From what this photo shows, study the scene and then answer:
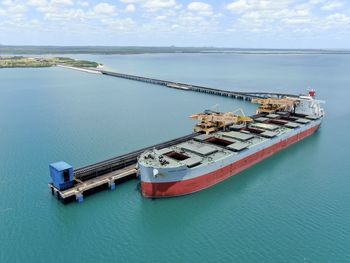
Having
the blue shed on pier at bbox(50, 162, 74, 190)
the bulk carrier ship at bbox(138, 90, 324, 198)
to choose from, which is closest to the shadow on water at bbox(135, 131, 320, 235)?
the bulk carrier ship at bbox(138, 90, 324, 198)

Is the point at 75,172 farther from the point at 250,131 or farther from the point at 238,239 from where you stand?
the point at 250,131

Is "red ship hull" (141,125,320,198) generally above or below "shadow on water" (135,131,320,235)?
above

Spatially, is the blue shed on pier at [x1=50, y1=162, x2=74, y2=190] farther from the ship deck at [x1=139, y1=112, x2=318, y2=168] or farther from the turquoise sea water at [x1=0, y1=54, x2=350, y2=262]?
the ship deck at [x1=139, y1=112, x2=318, y2=168]

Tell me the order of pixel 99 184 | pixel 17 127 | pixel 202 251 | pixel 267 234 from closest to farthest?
pixel 202 251
pixel 267 234
pixel 99 184
pixel 17 127

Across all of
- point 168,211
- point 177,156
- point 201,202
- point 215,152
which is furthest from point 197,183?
point 215,152

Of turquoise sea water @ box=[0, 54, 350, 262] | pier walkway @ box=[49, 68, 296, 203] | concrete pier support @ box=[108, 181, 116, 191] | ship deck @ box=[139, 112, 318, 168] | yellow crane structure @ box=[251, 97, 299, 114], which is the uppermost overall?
yellow crane structure @ box=[251, 97, 299, 114]

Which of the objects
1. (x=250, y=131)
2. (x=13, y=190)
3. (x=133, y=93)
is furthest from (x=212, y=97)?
(x=13, y=190)

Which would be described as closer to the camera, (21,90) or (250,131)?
(250,131)
